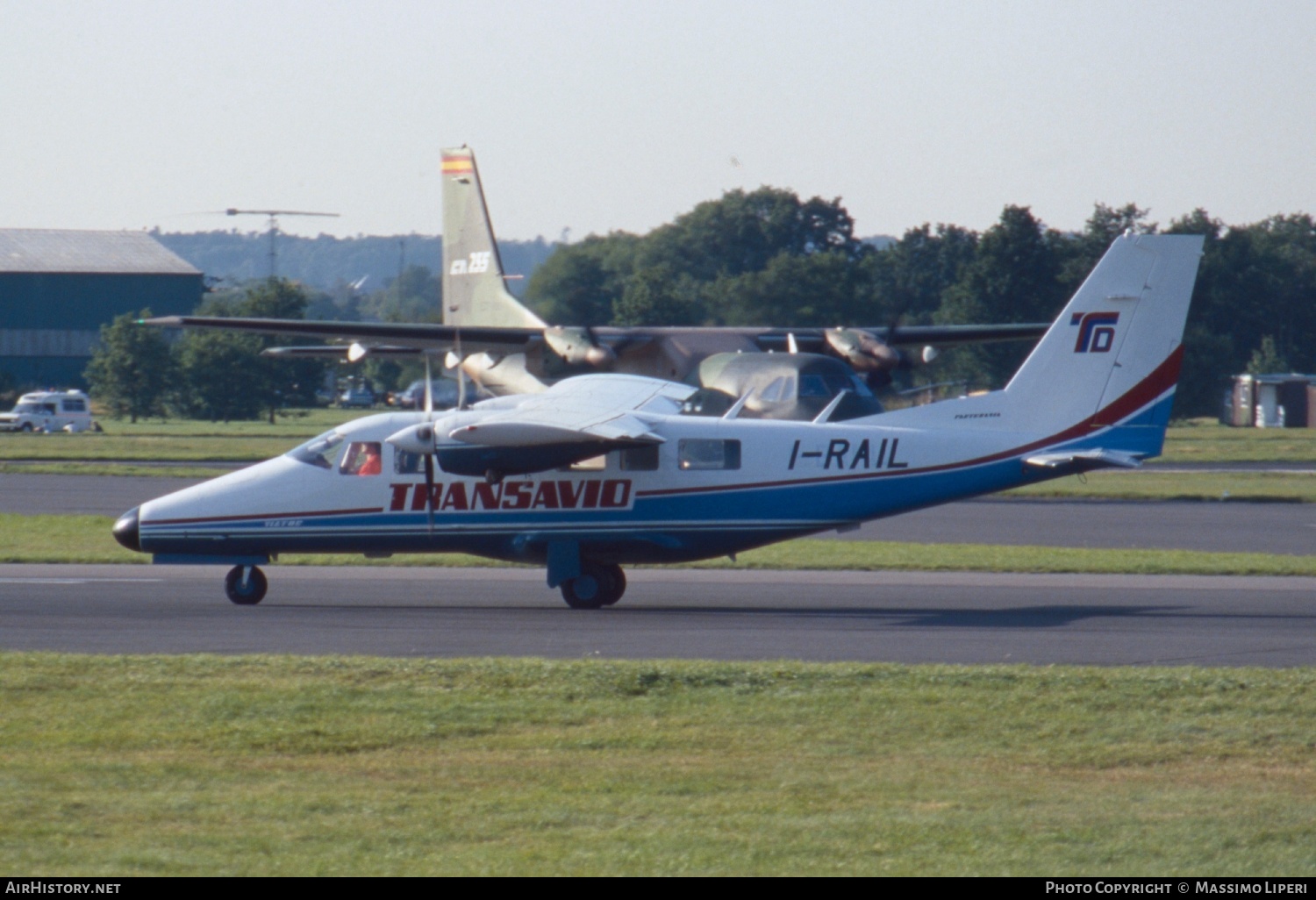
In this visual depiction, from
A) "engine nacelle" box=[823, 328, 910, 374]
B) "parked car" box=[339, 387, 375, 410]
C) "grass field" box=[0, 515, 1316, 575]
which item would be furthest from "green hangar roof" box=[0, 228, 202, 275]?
"grass field" box=[0, 515, 1316, 575]

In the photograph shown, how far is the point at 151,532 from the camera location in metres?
17.0

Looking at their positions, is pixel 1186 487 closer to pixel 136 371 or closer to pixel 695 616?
pixel 695 616

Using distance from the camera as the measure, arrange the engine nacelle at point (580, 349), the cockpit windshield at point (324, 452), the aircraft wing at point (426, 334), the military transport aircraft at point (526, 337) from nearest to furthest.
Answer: the cockpit windshield at point (324, 452), the military transport aircraft at point (526, 337), the aircraft wing at point (426, 334), the engine nacelle at point (580, 349)

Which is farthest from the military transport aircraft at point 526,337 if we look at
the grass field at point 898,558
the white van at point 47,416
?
the white van at point 47,416

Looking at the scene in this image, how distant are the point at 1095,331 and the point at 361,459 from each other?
8942 millimetres

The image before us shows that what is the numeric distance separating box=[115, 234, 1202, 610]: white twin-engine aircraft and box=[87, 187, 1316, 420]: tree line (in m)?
25.2

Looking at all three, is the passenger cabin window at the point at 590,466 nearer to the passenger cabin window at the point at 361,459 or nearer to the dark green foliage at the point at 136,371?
the passenger cabin window at the point at 361,459

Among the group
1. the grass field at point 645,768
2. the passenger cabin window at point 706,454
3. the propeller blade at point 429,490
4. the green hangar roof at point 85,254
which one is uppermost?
the green hangar roof at point 85,254

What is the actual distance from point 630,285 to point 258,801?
45.7m

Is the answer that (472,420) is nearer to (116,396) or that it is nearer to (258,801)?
(258,801)

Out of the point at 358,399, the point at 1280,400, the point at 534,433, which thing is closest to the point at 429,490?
the point at 534,433

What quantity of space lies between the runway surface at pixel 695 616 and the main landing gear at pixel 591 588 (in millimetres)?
235

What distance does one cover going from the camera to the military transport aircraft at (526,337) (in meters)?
32.2

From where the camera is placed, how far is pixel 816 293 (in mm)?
43312
